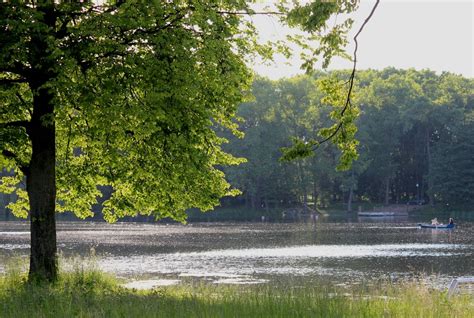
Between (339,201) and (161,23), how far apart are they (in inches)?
4392

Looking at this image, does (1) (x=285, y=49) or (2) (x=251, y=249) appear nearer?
(1) (x=285, y=49)

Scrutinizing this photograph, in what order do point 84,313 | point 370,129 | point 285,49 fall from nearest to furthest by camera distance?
point 84,313
point 285,49
point 370,129

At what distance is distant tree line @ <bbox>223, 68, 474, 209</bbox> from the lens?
111062 millimetres

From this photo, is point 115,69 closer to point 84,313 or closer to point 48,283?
point 48,283

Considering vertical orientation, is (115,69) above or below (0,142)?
above

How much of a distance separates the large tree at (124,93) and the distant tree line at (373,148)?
92732mm

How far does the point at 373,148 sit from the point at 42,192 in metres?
100

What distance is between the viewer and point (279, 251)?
51.4 meters

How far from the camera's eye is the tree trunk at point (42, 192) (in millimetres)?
19422

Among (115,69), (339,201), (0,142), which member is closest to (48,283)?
(0,142)

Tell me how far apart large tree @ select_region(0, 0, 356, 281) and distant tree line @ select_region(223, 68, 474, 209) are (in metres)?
92.7

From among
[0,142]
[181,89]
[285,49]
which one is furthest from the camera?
[285,49]

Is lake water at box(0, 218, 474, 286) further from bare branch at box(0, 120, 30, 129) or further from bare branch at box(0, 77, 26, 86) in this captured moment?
bare branch at box(0, 77, 26, 86)

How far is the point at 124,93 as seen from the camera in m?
18.3
